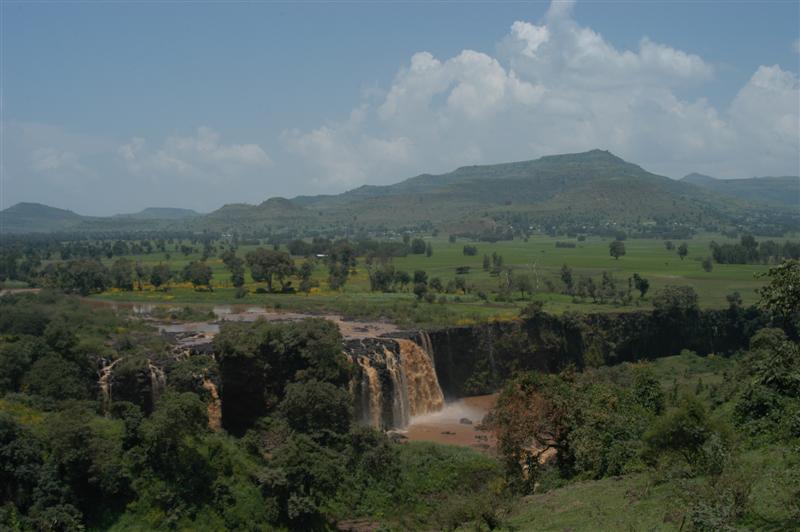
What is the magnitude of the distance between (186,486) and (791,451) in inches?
899

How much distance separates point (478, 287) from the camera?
88688 millimetres

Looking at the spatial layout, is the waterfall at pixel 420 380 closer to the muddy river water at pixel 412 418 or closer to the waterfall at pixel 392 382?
the waterfall at pixel 392 382

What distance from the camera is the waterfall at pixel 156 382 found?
4175 cm

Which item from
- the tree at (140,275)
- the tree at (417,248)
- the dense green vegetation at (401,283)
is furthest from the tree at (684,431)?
the tree at (417,248)

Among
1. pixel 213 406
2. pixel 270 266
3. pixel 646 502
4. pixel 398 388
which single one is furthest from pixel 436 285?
pixel 646 502

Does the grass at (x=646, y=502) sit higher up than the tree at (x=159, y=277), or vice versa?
the tree at (x=159, y=277)

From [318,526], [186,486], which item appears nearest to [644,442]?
[318,526]

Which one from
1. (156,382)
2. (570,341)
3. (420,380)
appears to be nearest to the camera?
(156,382)

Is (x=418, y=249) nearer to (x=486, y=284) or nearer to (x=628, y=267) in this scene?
(x=628, y=267)

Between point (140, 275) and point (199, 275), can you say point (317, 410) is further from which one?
point (140, 275)

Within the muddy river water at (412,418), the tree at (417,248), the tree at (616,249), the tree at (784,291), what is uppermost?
the tree at (784,291)

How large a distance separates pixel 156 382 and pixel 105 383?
2680 mm

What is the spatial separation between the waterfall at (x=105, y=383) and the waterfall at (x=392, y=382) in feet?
46.8

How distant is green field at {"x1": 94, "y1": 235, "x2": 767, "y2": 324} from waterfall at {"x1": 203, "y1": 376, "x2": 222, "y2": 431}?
2273 cm
